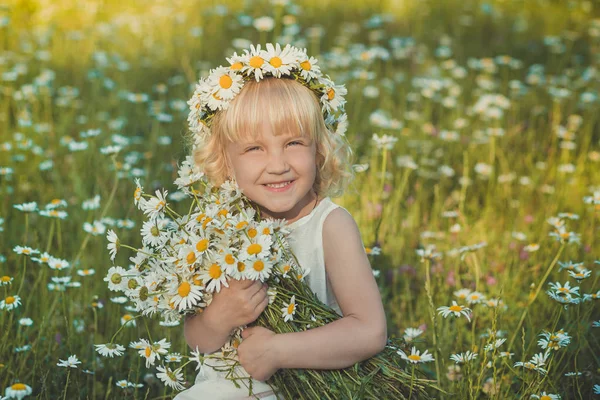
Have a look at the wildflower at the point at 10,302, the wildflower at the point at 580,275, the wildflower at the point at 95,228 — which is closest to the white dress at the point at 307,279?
the wildflower at the point at 10,302

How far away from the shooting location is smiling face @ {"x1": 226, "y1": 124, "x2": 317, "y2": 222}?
2047 mm

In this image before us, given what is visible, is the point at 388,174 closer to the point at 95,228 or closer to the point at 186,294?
the point at 95,228

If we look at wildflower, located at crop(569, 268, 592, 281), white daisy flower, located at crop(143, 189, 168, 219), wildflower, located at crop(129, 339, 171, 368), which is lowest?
wildflower, located at crop(129, 339, 171, 368)

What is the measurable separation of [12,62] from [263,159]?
3867 millimetres

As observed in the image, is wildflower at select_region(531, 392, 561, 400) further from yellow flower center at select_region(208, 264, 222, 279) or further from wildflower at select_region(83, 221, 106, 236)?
wildflower at select_region(83, 221, 106, 236)

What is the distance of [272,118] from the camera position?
2.03m

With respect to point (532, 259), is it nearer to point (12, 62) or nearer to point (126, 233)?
point (126, 233)

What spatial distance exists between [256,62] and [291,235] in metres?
0.49

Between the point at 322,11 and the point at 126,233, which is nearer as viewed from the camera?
the point at 126,233

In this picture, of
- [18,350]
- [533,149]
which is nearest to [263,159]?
[18,350]

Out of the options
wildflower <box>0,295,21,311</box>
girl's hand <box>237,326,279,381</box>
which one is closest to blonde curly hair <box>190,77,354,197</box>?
girl's hand <box>237,326,279,381</box>

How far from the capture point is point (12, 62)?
5.32 metres

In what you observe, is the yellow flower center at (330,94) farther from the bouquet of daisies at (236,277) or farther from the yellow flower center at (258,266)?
the yellow flower center at (258,266)

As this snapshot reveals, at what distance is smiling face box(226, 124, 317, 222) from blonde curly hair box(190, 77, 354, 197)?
0.07 ft
